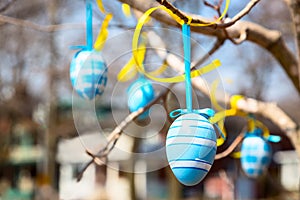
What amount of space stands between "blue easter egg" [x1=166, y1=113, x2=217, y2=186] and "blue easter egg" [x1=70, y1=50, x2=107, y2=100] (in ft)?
1.08

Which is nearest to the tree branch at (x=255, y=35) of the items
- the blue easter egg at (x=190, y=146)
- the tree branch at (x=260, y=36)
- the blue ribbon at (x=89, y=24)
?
the tree branch at (x=260, y=36)

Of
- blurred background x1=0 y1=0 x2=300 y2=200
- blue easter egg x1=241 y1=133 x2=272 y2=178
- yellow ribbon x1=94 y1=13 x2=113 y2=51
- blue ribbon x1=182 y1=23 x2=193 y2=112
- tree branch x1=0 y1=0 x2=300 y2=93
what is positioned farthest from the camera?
blue easter egg x1=241 y1=133 x2=272 y2=178

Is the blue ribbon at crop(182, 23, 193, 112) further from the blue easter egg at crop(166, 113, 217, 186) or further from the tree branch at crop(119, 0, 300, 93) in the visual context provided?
the tree branch at crop(119, 0, 300, 93)

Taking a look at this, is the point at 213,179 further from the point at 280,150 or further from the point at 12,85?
the point at 12,85

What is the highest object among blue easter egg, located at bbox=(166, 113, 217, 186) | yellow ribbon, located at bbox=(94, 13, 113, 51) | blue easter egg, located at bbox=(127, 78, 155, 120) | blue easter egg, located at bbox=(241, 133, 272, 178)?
yellow ribbon, located at bbox=(94, 13, 113, 51)

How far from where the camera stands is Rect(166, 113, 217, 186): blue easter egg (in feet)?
2.02

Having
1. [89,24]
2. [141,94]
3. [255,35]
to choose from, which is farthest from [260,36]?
[89,24]

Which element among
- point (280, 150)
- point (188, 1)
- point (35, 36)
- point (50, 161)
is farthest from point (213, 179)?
point (188, 1)

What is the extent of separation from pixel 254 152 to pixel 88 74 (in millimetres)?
600

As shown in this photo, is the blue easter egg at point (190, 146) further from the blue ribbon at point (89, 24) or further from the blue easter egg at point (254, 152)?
the blue easter egg at point (254, 152)

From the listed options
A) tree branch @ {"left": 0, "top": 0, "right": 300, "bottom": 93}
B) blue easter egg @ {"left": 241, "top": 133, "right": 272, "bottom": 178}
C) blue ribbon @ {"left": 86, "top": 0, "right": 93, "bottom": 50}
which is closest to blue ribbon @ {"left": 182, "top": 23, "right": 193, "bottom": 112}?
tree branch @ {"left": 0, "top": 0, "right": 300, "bottom": 93}

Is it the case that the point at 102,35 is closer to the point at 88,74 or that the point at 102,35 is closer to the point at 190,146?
the point at 88,74

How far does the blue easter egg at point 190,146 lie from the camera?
62 cm

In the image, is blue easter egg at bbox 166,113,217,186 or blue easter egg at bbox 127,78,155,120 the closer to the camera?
blue easter egg at bbox 166,113,217,186
